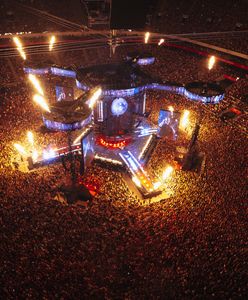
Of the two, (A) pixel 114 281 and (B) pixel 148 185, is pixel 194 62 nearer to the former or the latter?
(B) pixel 148 185

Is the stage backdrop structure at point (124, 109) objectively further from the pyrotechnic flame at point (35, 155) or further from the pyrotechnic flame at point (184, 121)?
the pyrotechnic flame at point (35, 155)

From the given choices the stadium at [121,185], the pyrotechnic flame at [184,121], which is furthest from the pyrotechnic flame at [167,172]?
the pyrotechnic flame at [184,121]

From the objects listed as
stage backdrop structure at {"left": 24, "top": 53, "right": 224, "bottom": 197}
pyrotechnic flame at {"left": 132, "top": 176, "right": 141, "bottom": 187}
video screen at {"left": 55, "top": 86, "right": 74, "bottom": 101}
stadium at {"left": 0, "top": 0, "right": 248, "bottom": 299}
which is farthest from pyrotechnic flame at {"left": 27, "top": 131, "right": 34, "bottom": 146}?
pyrotechnic flame at {"left": 132, "top": 176, "right": 141, "bottom": 187}

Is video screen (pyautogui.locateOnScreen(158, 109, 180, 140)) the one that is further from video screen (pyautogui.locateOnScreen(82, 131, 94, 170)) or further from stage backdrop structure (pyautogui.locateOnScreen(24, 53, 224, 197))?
video screen (pyautogui.locateOnScreen(82, 131, 94, 170))

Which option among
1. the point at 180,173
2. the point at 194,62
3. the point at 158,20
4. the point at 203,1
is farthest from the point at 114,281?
the point at 203,1

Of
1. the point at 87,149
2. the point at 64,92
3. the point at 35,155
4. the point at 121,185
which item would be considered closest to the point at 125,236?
the point at 121,185

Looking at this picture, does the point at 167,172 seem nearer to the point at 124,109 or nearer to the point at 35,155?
the point at 124,109
